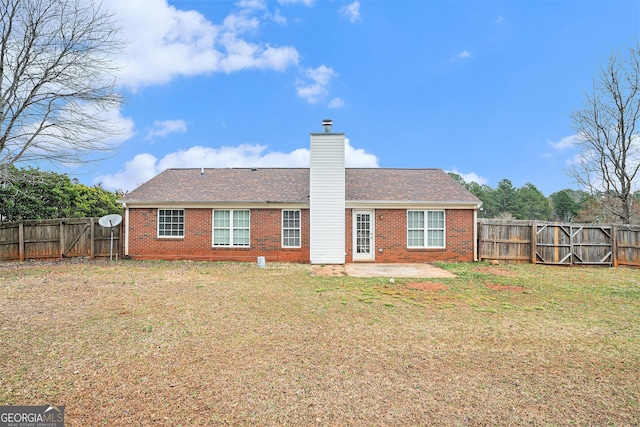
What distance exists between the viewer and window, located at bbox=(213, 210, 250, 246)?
1501 cm

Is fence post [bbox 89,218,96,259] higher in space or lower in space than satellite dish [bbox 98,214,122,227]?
lower

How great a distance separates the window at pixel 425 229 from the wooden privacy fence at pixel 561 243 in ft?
5.90

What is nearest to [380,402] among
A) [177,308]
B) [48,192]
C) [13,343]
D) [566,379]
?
[566,379]

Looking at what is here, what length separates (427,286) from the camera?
9547 millimetres

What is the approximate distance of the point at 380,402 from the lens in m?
3.40

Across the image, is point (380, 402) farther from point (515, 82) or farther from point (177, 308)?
point (515, 82)

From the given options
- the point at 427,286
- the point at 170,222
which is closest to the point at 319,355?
the point at 427,286

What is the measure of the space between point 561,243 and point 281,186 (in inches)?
503

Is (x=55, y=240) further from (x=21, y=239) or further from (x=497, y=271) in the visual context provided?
(x=497, y=271)

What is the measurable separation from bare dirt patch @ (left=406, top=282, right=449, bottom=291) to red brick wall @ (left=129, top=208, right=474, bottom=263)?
4.81m

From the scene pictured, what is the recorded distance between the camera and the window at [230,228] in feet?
49.2

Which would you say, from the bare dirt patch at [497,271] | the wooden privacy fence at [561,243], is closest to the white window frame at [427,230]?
the wooden privacy fence at [561,243]

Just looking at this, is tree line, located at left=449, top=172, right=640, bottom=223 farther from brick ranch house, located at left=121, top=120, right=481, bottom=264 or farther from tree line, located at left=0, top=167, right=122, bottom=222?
tree line, located at left=0, top=167, right=122, bottom=222

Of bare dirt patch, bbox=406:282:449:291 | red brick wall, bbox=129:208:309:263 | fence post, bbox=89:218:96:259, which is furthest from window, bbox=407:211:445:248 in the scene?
fence post, bbox=89:218:96:259
